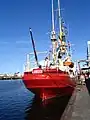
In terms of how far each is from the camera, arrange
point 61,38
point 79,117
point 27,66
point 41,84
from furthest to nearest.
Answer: point 61,38
point 27,66
point 41,84
point 79,117

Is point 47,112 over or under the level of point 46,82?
under

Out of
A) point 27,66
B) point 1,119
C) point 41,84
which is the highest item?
point 27,66

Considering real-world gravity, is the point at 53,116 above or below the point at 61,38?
below

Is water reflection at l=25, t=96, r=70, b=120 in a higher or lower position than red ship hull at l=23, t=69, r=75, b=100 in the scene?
lower

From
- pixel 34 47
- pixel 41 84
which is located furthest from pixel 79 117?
pixel 34 47

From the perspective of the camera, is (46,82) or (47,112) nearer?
(47,112)

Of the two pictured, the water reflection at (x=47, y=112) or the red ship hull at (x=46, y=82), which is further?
the red ship hull at (x=46, y=82)

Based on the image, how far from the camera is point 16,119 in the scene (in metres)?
28.2

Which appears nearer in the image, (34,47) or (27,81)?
(27,81)

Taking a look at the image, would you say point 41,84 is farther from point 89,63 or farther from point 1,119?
point 89,63

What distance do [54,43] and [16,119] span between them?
29676mm

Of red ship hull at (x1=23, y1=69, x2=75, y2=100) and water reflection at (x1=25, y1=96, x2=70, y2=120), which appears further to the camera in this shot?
red ship hull at (x1=23, y1=69, x2=75, y2=100)

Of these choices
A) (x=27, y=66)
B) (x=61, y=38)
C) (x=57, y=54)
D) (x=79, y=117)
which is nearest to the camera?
(x=79, y=117)

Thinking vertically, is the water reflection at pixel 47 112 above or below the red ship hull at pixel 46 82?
below
